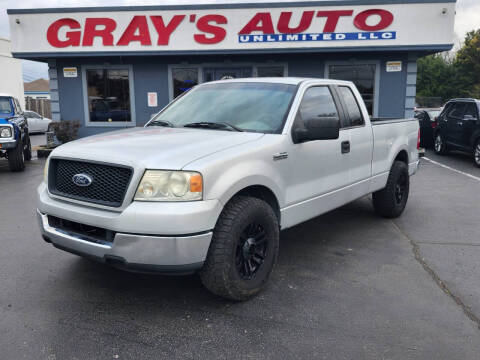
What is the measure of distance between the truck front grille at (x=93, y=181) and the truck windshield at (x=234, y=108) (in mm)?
1223

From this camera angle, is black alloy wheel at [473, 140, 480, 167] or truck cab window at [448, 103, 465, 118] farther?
truck cab window at [448, 103, 465, 118]

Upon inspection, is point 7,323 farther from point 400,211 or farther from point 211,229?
point 400,211

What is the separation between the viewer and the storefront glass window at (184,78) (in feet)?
48.3

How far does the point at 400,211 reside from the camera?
6.37m

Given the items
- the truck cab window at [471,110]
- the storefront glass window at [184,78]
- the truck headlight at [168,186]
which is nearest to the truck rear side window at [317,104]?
the truck headlight at [168,186]

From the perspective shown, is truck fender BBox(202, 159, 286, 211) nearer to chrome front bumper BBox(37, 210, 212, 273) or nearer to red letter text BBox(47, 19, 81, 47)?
chrome front bumper BBox(37, 210, 212, 273)

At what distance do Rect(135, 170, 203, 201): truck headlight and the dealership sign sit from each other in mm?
11164

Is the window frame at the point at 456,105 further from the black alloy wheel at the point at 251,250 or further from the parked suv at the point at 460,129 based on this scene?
the black alloy wheel at the point at 251,250

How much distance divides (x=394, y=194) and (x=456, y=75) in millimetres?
45906

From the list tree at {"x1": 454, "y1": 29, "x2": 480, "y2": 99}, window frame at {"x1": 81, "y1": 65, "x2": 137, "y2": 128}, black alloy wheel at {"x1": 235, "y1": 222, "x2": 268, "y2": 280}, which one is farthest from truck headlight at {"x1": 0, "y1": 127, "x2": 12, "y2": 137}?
tree at {"x1": 454, "y1": 29, "x2": 480, "y2": 99}

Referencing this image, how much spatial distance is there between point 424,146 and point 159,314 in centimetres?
1429

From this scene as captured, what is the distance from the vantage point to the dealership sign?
13.1 meters

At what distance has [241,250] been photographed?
3555mm

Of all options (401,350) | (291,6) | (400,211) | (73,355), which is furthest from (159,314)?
(291,6)
